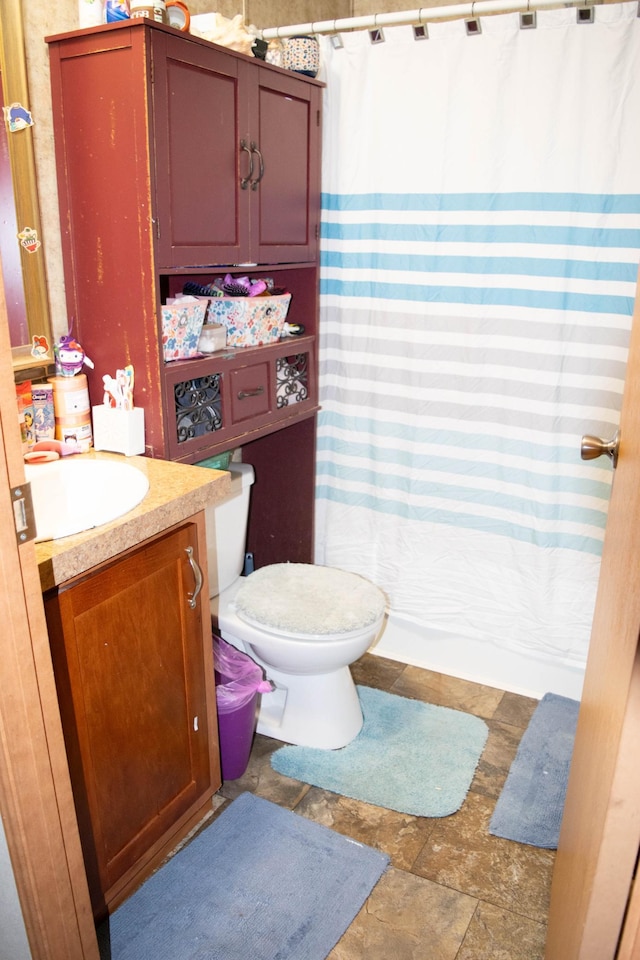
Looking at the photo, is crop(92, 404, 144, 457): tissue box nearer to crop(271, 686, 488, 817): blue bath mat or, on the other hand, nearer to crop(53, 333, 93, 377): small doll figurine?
crop(53, 333, 93, 377): small doll figurine

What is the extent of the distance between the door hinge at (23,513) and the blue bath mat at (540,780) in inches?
56.2

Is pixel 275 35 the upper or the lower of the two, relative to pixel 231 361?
upper

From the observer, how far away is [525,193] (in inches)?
80.1

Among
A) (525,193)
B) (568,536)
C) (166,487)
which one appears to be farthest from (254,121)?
(568,536)

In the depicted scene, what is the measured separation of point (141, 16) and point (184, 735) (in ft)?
5.21

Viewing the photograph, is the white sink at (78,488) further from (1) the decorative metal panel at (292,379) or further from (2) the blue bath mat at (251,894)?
(2) the blue bath mat at (251,894)

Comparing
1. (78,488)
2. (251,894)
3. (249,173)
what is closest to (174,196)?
(249,173)

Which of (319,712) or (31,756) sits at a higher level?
(31,756)

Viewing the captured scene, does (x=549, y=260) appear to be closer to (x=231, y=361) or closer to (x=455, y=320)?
(x=455, y=320)

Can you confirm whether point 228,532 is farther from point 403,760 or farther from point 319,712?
point 403,760

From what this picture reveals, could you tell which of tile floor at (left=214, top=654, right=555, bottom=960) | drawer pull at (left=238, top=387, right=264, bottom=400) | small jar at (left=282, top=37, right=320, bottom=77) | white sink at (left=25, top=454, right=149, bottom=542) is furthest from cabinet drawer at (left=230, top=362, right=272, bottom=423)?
tile floor at (left=214, top=654, right=555, bottom=960)

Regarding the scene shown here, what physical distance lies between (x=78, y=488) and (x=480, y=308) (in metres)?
1.23

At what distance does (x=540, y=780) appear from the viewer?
2.01 meters

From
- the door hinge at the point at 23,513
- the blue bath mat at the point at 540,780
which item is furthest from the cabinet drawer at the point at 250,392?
the blue bath mat at the point at 540,780
